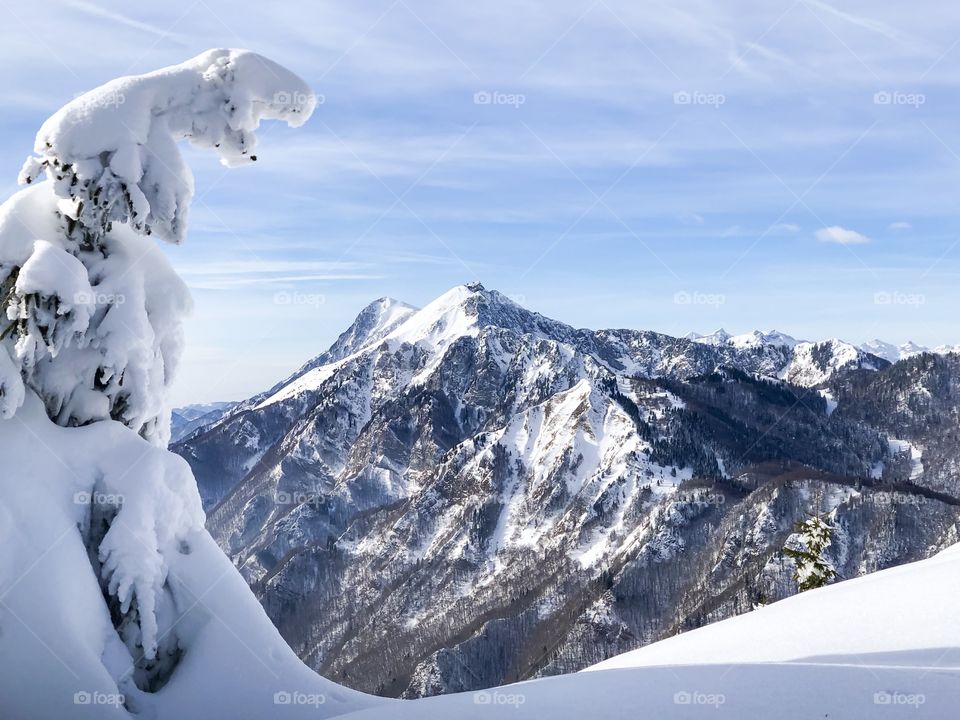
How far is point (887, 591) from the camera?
18766 millimetres

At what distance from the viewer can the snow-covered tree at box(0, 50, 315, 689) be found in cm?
1392

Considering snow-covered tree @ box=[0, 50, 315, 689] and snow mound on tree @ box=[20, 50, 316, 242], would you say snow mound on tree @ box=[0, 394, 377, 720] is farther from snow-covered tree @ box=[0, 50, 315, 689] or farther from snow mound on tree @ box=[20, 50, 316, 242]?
snow mound on tree @ box=[20, 50, 316, 242]

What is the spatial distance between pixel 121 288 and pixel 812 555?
1738 inches

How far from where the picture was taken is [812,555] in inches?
1849

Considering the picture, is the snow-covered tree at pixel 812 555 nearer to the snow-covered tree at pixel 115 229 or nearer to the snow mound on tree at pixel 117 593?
the snow mound on tree at pixel 117 593

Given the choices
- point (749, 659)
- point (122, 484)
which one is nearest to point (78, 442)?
point (122, 484)

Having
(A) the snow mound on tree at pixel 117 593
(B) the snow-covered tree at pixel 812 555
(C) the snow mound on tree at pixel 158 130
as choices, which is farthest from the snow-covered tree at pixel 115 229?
(B) the snow-covered tree at pixel 812 555

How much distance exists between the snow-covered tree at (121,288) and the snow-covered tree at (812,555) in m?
41.2

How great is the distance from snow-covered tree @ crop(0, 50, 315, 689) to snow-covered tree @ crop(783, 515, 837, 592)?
4123cm

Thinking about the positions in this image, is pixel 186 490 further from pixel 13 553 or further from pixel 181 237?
pixel 181 237

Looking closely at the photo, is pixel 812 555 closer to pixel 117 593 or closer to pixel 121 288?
pixel 117 593

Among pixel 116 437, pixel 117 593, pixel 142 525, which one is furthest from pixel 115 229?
pixel 117 593

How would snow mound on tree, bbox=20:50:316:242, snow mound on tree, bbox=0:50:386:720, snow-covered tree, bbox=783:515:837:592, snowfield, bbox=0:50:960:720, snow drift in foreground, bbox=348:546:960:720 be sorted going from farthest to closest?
snow-covered tree, bbox=783:515:837:592
snow mound on tree, bbox=20:50:316:242
snow mound on tree, bbox=0:50:386:720
snowfield, bbox=0:50:960:720
snow drift in foreground, bbox=348:546:960:720

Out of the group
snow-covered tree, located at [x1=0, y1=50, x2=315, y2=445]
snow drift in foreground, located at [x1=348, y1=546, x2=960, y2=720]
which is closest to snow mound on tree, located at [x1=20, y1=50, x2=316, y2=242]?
snow-covered tree, located at [x1=0, y1=50, x2=315, y2=445]
